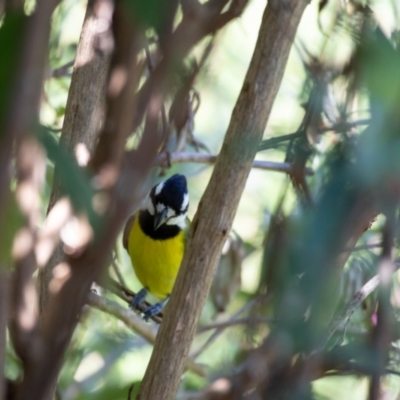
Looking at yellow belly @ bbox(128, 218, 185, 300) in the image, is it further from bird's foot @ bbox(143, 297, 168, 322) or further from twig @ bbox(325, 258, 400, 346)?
twig @ bbox(325, 258, 400, 346)

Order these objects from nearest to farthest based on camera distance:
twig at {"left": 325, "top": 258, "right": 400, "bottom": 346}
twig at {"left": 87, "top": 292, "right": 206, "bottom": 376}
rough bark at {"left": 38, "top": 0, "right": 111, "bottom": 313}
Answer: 1. twig at {"left": 325, "top": 258, "right": 400, "bottom": 346}
2. rough bark at {"left": 38, "top": 0, "right": 111, "bottom": 313}
3. twig at {"left": 87, "top": 292, "right": 206, "bottom": 376}

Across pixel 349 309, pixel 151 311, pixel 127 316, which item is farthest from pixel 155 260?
pixel 349 309

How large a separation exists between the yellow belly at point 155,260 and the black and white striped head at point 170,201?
0.24ft

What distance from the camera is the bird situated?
6.94ft

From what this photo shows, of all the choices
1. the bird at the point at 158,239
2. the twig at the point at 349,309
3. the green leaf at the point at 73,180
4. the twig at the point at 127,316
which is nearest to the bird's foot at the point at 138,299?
the bird at the point at 158,239

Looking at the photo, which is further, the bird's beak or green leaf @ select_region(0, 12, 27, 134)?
the bird's beak

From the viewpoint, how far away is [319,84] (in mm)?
558

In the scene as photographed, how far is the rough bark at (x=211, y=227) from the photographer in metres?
0.76

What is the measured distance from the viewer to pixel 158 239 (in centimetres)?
223

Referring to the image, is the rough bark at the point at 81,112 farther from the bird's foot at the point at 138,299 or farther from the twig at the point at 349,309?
the bird's foot at the point at 138,299

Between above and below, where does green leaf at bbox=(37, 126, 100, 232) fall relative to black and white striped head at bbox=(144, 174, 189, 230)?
below

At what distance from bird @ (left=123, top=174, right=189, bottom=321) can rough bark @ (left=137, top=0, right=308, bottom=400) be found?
4.05ft

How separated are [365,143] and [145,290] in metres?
1.78

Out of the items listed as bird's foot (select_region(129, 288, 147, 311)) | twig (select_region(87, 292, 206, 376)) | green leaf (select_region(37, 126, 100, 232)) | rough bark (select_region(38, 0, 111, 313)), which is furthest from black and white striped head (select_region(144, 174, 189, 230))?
green leaf (select_region(37, 126, 100, 232))
